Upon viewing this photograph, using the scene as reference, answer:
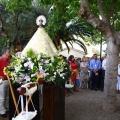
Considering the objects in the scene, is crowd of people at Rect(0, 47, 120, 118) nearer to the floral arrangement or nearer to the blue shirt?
the blue shirt

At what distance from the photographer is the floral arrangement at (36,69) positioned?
5828mm

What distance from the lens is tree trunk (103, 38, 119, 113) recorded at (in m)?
7.65

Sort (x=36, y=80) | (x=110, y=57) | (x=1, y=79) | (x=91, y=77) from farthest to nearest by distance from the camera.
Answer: (x=91, y=77)
(x=110, y=57)
(x=1, y=79)
(x=36, y=80)

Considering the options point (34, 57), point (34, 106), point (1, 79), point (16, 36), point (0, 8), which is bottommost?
point (34, 106)

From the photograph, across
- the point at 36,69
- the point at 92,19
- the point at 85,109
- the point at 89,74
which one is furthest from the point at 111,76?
the point at 89,74

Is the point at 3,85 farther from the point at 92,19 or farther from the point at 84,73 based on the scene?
the point at 84,73

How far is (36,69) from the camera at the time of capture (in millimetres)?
5793

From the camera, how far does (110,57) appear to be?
7715 millimetres

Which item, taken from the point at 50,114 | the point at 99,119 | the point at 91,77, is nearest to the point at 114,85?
the point at 99,119

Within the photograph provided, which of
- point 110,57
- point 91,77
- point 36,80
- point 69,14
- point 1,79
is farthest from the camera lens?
point 91,77

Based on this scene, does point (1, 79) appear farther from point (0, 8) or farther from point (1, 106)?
point (0, 8)

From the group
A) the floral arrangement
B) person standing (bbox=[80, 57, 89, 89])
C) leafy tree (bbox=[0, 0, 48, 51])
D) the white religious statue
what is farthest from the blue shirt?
the floral arrangement

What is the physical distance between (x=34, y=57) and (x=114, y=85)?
3.00 metres

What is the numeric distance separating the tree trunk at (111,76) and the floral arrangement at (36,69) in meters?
2.15
